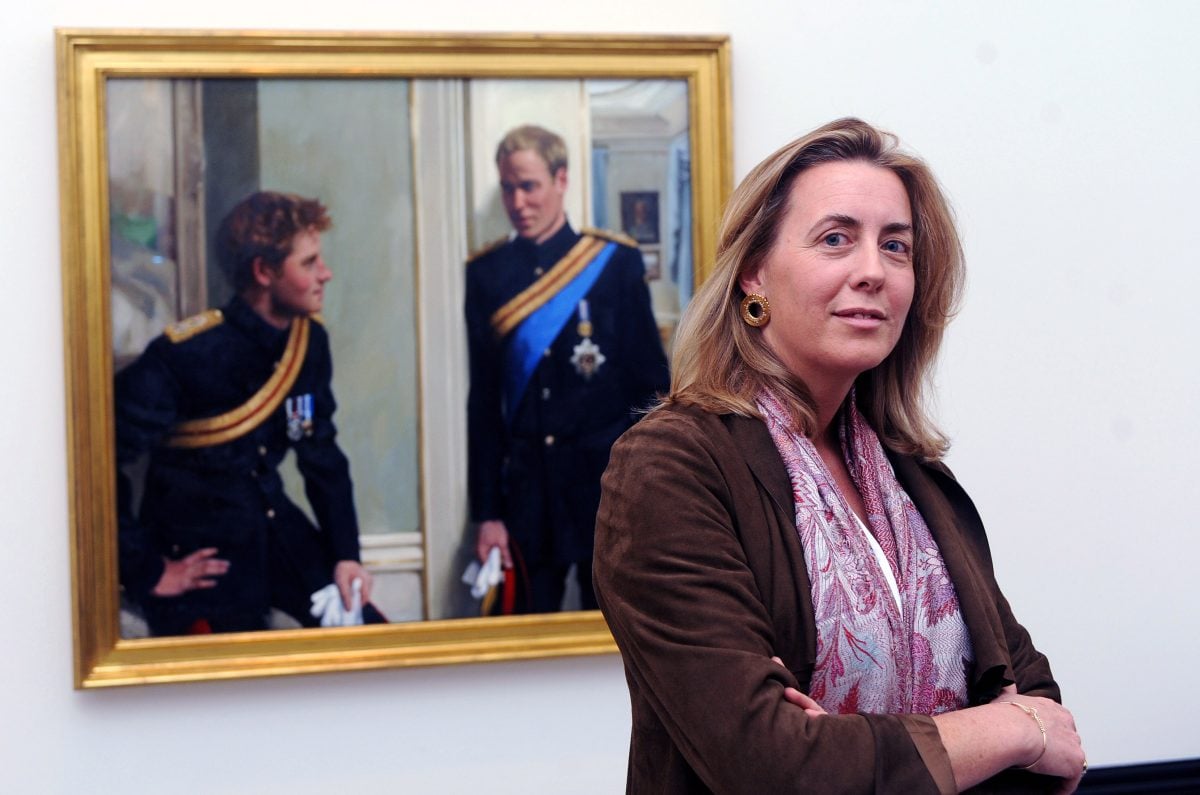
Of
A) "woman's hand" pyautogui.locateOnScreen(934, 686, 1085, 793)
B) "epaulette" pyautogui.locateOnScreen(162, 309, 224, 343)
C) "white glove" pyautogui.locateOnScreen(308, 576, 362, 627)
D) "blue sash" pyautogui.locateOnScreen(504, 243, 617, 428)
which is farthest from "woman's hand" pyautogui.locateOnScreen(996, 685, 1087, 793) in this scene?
"epaulette" pyautogui.locateOnScreen(162, 309, 224, 343)

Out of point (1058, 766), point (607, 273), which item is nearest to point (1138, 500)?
point (607, 273)

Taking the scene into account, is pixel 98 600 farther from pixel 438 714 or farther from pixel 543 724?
pixel 543 724

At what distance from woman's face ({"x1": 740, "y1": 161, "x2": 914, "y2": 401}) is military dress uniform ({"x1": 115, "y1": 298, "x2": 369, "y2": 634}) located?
1.42m

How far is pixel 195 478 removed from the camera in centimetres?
281

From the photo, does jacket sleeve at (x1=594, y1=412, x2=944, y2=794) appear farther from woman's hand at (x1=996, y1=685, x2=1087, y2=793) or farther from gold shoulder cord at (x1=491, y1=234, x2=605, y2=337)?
gold shoulder cord at (x1=491, y1=234, x2=605, y2=337)

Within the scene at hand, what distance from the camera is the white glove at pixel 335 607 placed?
2.89 m

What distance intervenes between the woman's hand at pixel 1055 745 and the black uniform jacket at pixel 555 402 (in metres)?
1.39

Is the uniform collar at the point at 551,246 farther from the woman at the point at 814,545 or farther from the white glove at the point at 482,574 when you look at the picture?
the woman at the point at 814,545

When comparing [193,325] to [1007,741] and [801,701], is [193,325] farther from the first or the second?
[1007,741]

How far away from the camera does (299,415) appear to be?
113 inches

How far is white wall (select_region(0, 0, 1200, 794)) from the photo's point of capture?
2893mm

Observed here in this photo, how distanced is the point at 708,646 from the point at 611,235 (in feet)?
5.51

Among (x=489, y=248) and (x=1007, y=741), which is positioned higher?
(x=489, y=248)

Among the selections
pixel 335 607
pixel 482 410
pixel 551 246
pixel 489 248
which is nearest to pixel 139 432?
pixel 335 607
